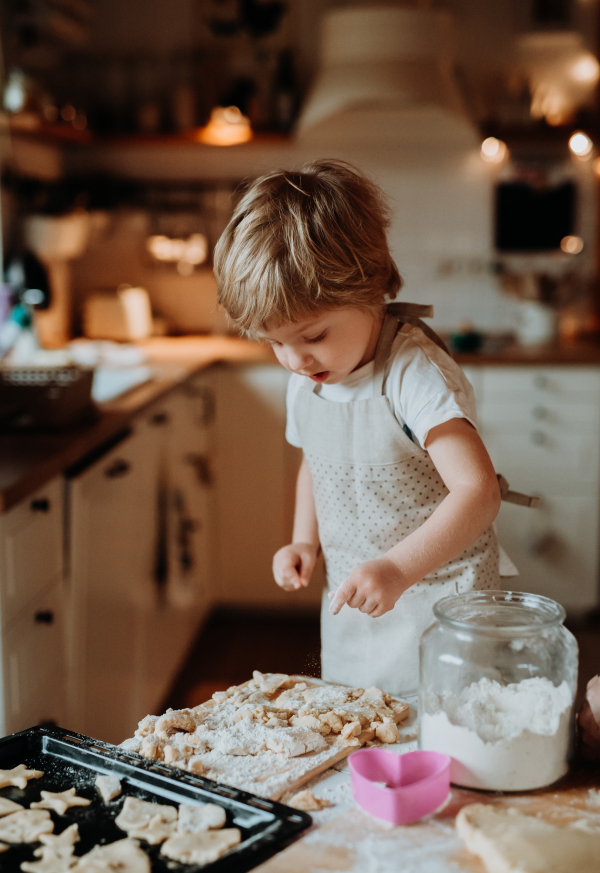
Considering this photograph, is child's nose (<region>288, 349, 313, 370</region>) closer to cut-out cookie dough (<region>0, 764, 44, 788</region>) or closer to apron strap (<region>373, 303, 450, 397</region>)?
apron strap (<region>373, 303, 450, 397</region>)

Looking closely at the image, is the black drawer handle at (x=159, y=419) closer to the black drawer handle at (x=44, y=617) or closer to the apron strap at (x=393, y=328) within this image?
the black drawer handle at (x=44, y=617)

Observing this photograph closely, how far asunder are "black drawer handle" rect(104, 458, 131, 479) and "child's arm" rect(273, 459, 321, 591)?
72 cm

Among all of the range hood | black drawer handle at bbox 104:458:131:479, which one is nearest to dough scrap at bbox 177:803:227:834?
black drawer handle at bbox 104:458:131:479

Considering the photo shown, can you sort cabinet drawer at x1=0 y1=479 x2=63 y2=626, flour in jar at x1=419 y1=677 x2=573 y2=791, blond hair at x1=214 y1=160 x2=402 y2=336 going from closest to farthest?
flour in jar at x1=419 y1=677 x2=573 y2=791, blond hair at x1=214 y1=160 x2=402 y2=336, cabinet drawer at x1=0 y1=479 x2=63 y2=626

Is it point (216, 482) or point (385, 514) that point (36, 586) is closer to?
point (385, 514)

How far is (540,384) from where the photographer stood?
2.58m

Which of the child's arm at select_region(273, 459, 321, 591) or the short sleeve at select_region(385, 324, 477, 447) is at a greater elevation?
the short sleeve at select_region(385, 324, 477, 447)

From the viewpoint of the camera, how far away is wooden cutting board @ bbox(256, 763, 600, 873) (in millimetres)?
570

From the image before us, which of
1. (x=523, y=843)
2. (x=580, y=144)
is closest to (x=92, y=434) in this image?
(x=523, y=843)

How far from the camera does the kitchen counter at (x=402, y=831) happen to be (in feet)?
1.87

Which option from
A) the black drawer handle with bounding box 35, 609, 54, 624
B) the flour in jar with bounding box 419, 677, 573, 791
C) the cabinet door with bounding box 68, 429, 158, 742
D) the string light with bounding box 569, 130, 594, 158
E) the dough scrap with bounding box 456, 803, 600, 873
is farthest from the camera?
the string light with bounding box 569, 130, 594, 158

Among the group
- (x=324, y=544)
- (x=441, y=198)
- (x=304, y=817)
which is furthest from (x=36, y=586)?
(x=441, y=198)

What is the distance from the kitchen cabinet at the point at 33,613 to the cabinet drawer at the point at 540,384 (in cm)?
147

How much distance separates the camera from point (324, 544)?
1005 mm
